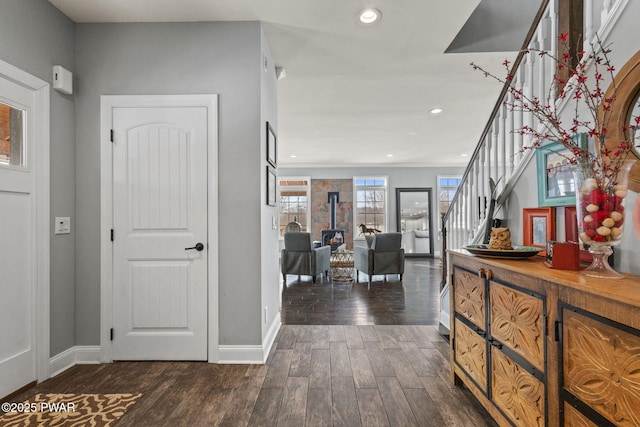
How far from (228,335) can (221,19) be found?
2507 mm

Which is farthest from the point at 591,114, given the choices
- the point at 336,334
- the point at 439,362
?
the point at 336,334

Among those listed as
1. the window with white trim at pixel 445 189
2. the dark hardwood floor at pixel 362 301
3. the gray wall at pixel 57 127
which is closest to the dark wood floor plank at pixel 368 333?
the dark hardwood floor at pixel 362 301

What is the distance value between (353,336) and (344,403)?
42.6 inches

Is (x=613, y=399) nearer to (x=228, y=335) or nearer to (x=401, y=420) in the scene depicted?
(x=401, y=420)

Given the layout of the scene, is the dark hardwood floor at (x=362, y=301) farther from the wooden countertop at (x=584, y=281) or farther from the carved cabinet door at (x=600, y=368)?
the carved cabinet door at (x=600, y=368)

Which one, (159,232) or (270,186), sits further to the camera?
(270,186)

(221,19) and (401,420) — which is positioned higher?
(221,19)

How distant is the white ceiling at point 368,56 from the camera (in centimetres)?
236

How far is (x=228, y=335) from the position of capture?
2.47 m

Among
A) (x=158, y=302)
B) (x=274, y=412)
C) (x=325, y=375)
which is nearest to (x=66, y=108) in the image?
(x=158, y=302)

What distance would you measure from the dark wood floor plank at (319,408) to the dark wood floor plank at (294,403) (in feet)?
0.10

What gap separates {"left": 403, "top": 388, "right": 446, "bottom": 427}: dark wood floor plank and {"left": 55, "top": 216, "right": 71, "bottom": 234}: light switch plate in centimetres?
272

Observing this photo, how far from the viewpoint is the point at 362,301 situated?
14.0 ft

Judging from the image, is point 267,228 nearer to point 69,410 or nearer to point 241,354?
point 241,354
